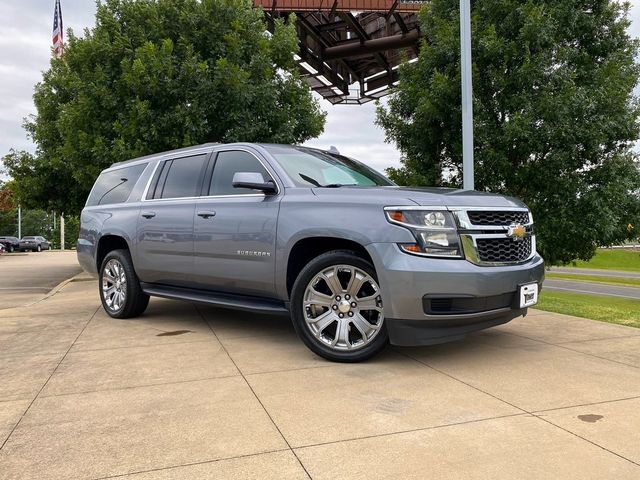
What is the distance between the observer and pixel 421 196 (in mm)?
4289

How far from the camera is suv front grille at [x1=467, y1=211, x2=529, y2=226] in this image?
14.0ft

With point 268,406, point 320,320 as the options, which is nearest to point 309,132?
point 320,320

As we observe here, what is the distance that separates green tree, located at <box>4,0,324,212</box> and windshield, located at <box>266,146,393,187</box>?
5.87 meters

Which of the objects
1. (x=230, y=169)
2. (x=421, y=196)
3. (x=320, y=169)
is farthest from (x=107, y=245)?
(x=421, y=196)

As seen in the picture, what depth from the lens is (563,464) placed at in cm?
263

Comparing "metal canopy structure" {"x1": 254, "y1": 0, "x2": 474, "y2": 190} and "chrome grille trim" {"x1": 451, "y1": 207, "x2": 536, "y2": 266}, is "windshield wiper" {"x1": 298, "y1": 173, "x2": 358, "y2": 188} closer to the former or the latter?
"chrome grille trim" {"x1": 451, "y1": 207, "x2": 536, "y2": 266}

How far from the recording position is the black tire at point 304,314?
4328mm

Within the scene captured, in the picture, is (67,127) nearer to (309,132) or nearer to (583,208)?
(309,132)

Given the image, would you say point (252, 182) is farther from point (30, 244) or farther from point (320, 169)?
point (30, 244)

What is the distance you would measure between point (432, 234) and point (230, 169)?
2427 millimetres

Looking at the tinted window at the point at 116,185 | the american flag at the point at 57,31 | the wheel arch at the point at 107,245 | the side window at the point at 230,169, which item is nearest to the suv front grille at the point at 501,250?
Result: the side window at the point at 230,169

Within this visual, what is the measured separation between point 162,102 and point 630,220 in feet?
30.7

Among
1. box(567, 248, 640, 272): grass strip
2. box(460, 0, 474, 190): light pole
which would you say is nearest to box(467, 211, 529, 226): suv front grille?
box(460, 0, 474, 190): light pole

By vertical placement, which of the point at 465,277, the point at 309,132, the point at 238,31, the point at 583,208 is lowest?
the point at 465,277
